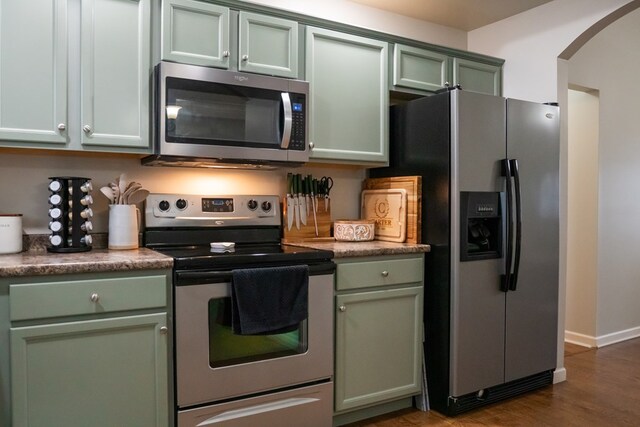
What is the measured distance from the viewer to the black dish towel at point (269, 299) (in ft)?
6.88

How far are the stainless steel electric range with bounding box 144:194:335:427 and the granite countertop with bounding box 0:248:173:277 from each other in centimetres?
12

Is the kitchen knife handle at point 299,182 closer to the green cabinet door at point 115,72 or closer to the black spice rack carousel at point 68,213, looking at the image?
the green cabinet door at point 115,72

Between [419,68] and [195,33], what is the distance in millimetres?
1399

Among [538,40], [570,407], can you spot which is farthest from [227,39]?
[570,407]

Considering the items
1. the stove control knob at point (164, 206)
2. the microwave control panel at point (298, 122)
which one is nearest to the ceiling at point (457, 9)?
the microwave control panel at point (298, 122)

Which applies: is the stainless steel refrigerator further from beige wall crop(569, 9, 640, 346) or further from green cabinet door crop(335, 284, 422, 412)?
beige wall crop(569, 9, 640, 346)

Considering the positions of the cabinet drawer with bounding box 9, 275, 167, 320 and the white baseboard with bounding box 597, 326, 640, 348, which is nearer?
the cabinet drawer with bounding box 9, 275, 167, 320

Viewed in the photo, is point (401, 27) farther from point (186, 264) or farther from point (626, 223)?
point (626, 223)

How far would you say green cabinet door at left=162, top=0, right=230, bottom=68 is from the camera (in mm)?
2322

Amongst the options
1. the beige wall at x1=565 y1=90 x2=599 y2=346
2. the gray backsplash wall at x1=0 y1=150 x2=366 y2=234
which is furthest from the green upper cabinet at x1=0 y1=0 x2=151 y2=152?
the beige wall at x1=565 y1=90 x2=599 y2=346

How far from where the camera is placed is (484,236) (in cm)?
279

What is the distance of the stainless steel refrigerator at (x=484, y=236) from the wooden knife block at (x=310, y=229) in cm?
50

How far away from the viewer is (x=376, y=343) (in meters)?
2.58

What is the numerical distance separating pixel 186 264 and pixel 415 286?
1252mm
